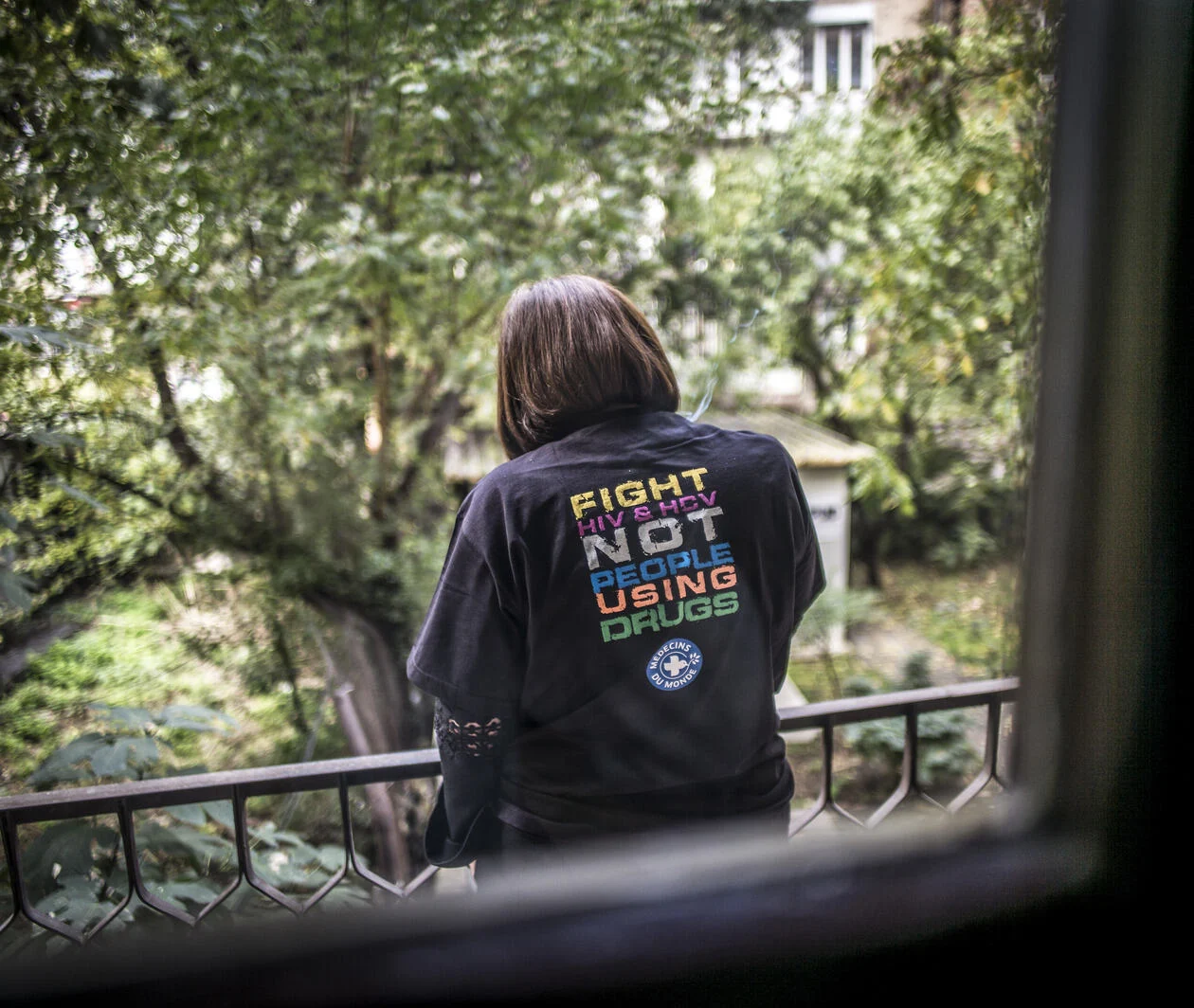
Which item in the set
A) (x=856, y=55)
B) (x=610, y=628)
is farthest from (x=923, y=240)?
(x=610, y=628)

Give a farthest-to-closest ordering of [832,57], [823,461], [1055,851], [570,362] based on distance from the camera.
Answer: [823,461]
[832,57]
[570,362]
[1055,851]

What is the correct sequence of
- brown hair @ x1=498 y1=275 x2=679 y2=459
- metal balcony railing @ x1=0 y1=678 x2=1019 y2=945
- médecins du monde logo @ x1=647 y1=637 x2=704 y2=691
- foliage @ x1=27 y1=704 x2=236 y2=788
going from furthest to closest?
foliage @ x1=27 y1=704 x2=236 y2=788, metal balcony railing @ x1=0 y1=678 x2=1019 y2=945, brown hair @ x1=498 y1=275 x2=679 y2=459, médecins du monde logo @ x1=647 y1=637 x2=704 y2=691

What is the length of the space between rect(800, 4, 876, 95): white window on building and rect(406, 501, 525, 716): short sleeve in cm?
239

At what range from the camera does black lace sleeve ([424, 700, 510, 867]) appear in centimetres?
119

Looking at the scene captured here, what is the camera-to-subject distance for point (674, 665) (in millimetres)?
1150

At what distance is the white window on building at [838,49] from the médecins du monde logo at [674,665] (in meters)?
2.36

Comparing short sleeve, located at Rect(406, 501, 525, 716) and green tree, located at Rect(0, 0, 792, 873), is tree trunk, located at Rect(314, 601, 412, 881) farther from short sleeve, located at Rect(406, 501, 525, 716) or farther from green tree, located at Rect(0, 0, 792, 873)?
short sleeve, located at Rect(406, 501, 525, 716)

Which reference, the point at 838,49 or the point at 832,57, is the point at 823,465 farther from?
Result: the point at 838,49

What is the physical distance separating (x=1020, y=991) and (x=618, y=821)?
0.63 meters

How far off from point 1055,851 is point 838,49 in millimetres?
2987

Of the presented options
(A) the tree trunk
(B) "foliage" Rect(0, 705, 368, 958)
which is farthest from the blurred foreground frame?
(A) the tree trunk

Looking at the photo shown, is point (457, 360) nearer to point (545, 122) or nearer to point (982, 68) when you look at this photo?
point (545, 122)

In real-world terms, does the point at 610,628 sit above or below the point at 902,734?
above

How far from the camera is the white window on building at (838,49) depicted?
2484mm
